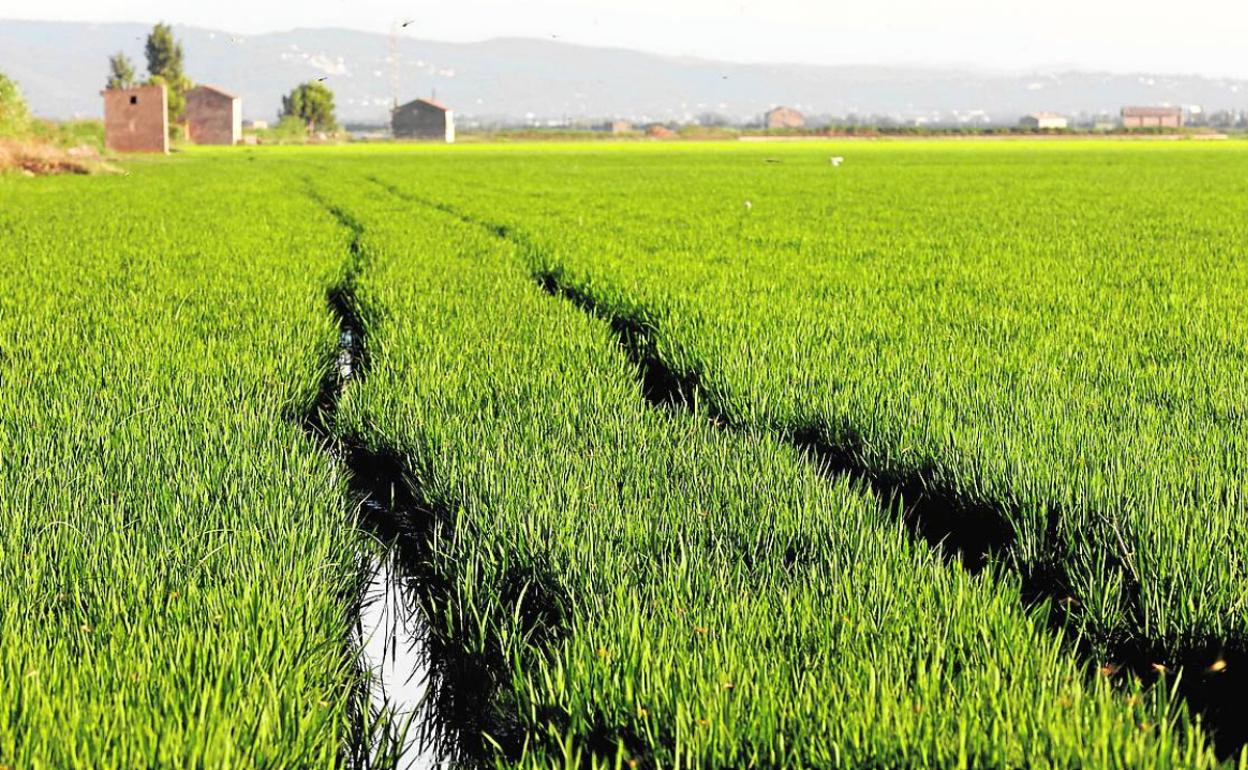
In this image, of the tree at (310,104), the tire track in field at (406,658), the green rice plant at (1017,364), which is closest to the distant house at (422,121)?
the tree at (310,104)

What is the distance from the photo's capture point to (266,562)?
2.65 metres

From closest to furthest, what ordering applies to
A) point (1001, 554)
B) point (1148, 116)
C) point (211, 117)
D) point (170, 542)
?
point (170, 542) < point (1001, 554) < point (211, 117) < point (1148, 116)

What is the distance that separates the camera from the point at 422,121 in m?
125

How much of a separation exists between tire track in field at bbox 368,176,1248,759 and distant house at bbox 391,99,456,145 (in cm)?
11953

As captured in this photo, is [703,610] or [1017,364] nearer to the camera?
[703,610]

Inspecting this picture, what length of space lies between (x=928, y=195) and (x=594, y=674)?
61.1 feet

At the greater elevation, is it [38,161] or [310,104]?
[310,104]

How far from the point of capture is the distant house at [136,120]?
55969mm

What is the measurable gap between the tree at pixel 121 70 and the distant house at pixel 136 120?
4561 cm

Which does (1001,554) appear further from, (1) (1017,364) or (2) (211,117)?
(2) (211,117)

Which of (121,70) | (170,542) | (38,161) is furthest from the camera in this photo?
(121,70)

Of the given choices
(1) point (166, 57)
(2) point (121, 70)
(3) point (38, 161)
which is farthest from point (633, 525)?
(2) point (121, 70)

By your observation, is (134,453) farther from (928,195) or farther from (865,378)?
(928,195)

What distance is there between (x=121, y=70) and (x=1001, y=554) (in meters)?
109
